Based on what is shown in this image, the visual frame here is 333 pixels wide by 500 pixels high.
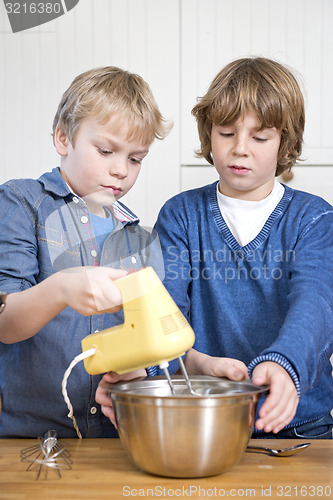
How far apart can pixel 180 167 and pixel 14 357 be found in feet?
3.67

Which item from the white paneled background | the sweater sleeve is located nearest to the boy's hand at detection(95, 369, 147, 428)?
the sweater sleeve

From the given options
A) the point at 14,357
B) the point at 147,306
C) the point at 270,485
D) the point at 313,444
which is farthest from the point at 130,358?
the point at 14,357

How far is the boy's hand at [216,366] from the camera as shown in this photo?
2.93 ft

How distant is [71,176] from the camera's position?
124cm

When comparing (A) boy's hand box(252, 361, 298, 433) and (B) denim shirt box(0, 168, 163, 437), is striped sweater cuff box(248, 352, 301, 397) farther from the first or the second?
(B) denim shirt box(0, 168, 163, 437)

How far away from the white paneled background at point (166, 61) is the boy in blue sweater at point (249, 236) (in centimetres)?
79

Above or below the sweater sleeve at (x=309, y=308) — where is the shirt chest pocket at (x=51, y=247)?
above

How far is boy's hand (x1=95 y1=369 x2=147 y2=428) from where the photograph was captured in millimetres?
897

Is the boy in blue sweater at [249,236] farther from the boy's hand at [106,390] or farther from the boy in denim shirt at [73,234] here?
the boy's hand at [106,390]

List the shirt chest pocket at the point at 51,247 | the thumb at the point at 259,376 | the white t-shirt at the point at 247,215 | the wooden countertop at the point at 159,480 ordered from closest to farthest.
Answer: the wooden countertop at the point at 159,480 → the thumb at the point at 259,376 → the shirt chest pocket at the point at 51,247 → the white t-shirt at the point at 247,215

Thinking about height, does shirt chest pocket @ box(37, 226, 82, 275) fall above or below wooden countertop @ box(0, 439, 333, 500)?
above

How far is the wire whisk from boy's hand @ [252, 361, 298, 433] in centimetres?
27

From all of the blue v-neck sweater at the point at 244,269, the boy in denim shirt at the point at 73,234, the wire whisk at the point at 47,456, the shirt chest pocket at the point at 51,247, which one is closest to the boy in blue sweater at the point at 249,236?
the blue v-neck sweater at the point at 244,269

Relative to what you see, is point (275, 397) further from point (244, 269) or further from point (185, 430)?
point (244, 269)
